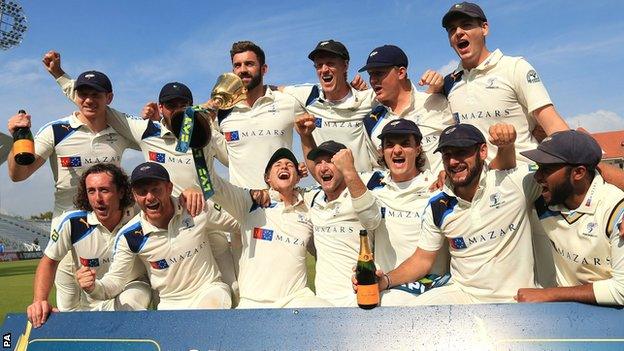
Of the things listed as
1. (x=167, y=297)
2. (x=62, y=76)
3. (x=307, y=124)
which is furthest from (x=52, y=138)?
(x=307, y=124)

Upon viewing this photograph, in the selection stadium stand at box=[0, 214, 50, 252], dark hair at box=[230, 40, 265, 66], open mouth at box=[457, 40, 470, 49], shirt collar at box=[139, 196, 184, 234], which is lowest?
stadium stand at box=[0, 214, 50, 252]

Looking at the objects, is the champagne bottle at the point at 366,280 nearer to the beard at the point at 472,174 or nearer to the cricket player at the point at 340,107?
the beard at the point at 472,174

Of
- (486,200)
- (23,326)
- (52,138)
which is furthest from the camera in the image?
(52,138)

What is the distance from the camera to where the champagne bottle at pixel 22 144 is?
483 cm

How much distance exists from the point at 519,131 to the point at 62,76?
15.4ft

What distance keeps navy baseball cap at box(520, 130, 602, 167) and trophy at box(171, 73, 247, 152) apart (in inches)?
87.2

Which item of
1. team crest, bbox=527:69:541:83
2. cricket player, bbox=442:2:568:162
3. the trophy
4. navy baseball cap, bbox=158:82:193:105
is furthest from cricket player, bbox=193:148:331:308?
team crest, bbox=527:69:541:83

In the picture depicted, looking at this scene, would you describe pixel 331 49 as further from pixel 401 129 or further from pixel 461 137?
pixel 461 137

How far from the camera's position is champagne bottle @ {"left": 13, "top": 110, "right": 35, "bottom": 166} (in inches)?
190

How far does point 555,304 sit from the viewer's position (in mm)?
3166

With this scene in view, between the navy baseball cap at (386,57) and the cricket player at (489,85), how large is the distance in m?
0.54

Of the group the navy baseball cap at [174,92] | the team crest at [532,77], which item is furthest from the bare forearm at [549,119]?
the navy baseball cap at [174,92]

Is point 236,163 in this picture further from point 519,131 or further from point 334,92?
point 519,131

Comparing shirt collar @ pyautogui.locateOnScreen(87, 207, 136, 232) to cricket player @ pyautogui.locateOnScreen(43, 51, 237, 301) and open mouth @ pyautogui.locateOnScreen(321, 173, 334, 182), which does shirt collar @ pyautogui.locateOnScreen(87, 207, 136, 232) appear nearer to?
cricket player @ pyautogui.locateOnScreen(43, 51, 237, 301)
